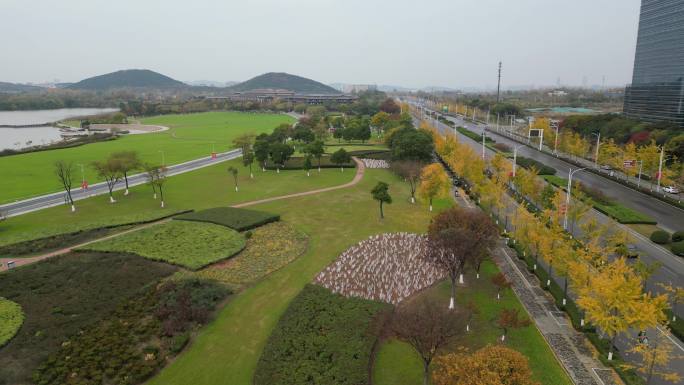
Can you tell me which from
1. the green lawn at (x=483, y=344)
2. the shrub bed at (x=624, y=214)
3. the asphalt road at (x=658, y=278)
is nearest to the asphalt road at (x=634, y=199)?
the shrub bed at (x=624, y=214)

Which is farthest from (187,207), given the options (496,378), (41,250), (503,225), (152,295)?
(496,378)

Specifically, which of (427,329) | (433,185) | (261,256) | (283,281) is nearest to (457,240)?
(427,329)

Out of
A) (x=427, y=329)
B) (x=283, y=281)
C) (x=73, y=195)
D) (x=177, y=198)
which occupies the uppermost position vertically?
(x=427, y=329)

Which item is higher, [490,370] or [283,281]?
[490,370]

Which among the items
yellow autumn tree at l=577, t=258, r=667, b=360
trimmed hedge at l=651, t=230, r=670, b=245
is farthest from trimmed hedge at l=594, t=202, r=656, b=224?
yellow autumn tree at l=577, t=258, r=667, b=360

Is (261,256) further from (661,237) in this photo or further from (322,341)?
(661,237)

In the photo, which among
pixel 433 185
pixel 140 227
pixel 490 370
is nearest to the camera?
pixel 490 370

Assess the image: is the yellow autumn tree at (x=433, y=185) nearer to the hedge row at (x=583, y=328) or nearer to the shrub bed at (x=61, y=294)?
the hedge row at (x=583, y=328)
